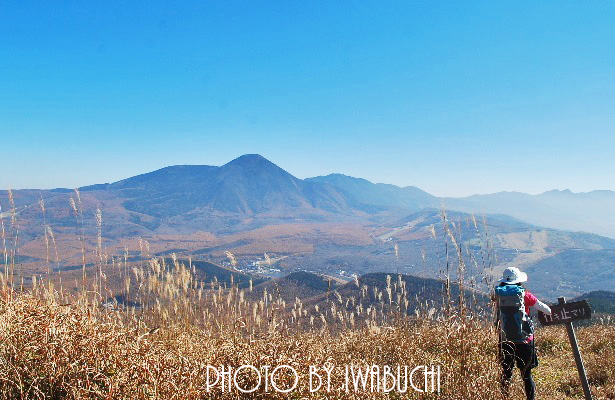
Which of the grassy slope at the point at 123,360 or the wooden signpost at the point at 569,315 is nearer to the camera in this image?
the grassy slope at the point at 123,360

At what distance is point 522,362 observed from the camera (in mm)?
5008

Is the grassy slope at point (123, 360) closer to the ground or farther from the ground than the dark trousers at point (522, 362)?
farther from the ground

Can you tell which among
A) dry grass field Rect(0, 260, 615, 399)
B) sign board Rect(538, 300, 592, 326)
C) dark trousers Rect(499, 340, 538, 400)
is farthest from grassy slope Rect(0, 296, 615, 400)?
sign board Rect(538, 300, 592, 326)

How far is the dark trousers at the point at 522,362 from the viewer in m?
4.90

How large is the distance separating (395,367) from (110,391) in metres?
3.73

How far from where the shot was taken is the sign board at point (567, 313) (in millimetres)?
4953

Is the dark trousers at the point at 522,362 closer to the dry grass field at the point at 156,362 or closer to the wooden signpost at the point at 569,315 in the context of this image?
the dry grass field at the point at 156,362

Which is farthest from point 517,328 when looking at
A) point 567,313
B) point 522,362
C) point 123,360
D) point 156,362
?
point 123,360

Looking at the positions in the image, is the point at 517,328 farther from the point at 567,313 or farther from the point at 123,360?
the point at 123,360

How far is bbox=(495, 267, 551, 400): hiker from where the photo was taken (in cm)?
498

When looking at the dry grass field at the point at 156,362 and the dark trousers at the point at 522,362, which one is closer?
the dry grass field at the point at 156,362

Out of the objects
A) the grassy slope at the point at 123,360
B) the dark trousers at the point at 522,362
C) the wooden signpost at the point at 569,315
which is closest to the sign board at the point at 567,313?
the wooden signpost at the point at 569,315

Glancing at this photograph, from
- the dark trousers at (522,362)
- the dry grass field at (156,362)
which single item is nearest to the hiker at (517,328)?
the dark trousers at (522,362)

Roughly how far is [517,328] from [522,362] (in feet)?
1.43
